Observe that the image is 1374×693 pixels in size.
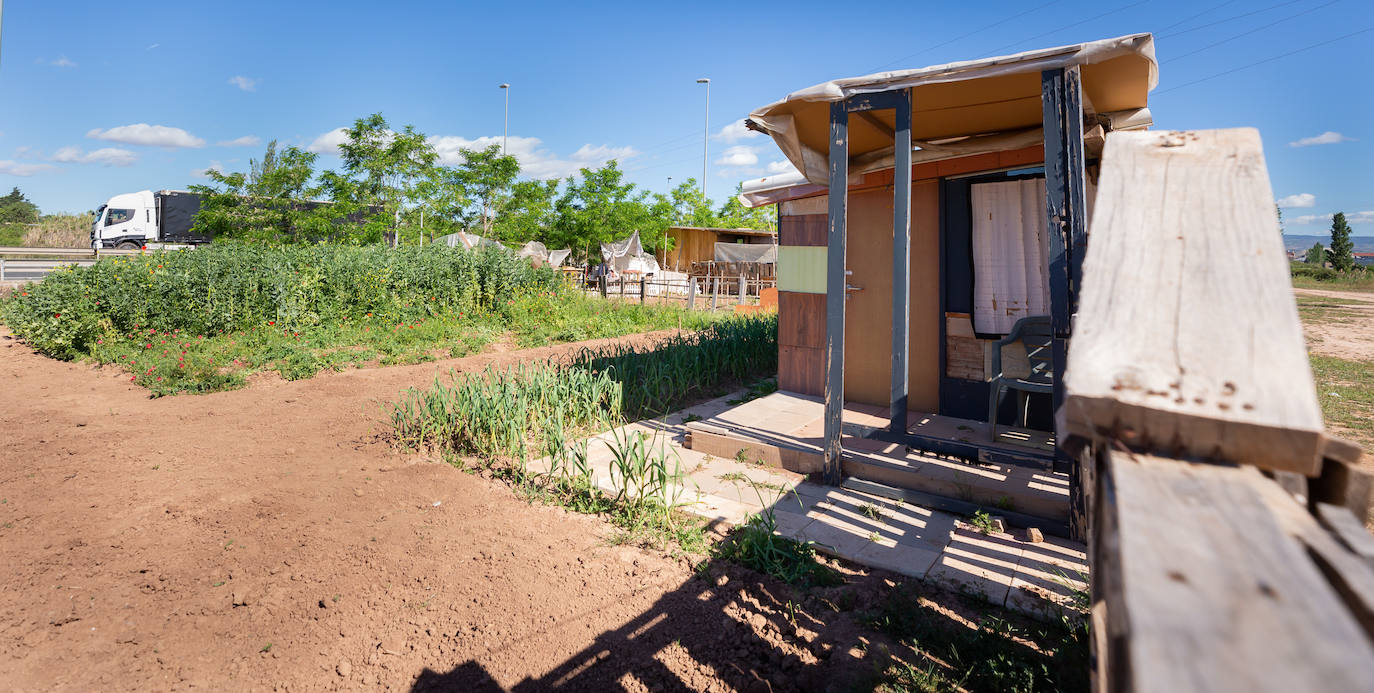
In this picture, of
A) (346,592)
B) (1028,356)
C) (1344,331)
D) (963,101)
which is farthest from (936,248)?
(1344,331)

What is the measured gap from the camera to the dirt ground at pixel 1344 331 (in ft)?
34.4

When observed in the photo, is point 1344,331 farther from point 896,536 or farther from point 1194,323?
point 1194,323

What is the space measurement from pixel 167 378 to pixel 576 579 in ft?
19.7

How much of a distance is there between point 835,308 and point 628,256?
24.6 metres

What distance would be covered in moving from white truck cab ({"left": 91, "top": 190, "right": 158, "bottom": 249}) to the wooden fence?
98.5 feet

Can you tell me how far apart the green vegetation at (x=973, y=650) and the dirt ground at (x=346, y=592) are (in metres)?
0.18

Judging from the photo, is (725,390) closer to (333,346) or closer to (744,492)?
(744,492)

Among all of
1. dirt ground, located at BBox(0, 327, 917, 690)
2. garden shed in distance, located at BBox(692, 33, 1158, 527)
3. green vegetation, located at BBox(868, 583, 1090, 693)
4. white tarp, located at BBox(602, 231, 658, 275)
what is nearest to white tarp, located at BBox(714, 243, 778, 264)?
white tarp, located at BBox(602, 231, 658, 275)

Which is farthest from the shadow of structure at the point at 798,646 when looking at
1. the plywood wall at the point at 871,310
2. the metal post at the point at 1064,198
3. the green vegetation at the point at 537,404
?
the plywood wall at the point at 871,310

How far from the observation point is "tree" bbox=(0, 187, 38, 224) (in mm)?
45031

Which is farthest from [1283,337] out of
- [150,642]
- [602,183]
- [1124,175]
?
[602,183]

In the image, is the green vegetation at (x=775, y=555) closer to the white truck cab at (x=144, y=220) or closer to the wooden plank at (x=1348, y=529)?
the wooden plank at (x=1348, y=529)

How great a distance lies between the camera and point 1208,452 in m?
0.66

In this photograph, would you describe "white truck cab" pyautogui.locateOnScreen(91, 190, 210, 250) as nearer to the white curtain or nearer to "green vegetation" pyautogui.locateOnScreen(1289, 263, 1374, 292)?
the white curtain
